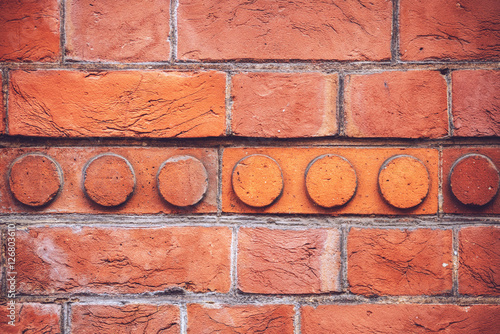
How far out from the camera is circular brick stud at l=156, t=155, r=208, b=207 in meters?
0.65

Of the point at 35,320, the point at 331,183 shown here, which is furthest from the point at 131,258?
the point at 331,183

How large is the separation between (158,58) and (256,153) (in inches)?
11.3

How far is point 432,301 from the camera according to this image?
0.65 m

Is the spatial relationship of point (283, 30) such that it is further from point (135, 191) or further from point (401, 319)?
point (401, 319)

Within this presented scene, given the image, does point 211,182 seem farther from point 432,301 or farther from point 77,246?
point 432,301

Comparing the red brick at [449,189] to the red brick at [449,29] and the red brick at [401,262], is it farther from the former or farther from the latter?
the red brick at [449,29]

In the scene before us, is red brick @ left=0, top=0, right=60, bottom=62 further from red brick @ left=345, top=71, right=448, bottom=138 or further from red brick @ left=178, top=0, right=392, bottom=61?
red brick @ left=345, top=71, right=448, bottom=138

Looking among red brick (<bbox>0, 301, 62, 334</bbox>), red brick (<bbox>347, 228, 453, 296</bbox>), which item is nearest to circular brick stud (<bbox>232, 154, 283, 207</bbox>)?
red brick (<bbox>347, 228, 453, 296</bbox>)

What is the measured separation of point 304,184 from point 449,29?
0.44 m

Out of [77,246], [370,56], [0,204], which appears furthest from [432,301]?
[0,204]

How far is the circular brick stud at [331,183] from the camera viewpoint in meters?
0.64

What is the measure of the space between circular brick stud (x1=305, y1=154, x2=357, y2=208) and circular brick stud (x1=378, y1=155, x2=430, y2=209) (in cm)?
7

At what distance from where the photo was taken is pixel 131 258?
65 cm

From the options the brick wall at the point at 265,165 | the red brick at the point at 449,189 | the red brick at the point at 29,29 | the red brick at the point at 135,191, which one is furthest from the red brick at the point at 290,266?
the red brick at the point at 29,29
